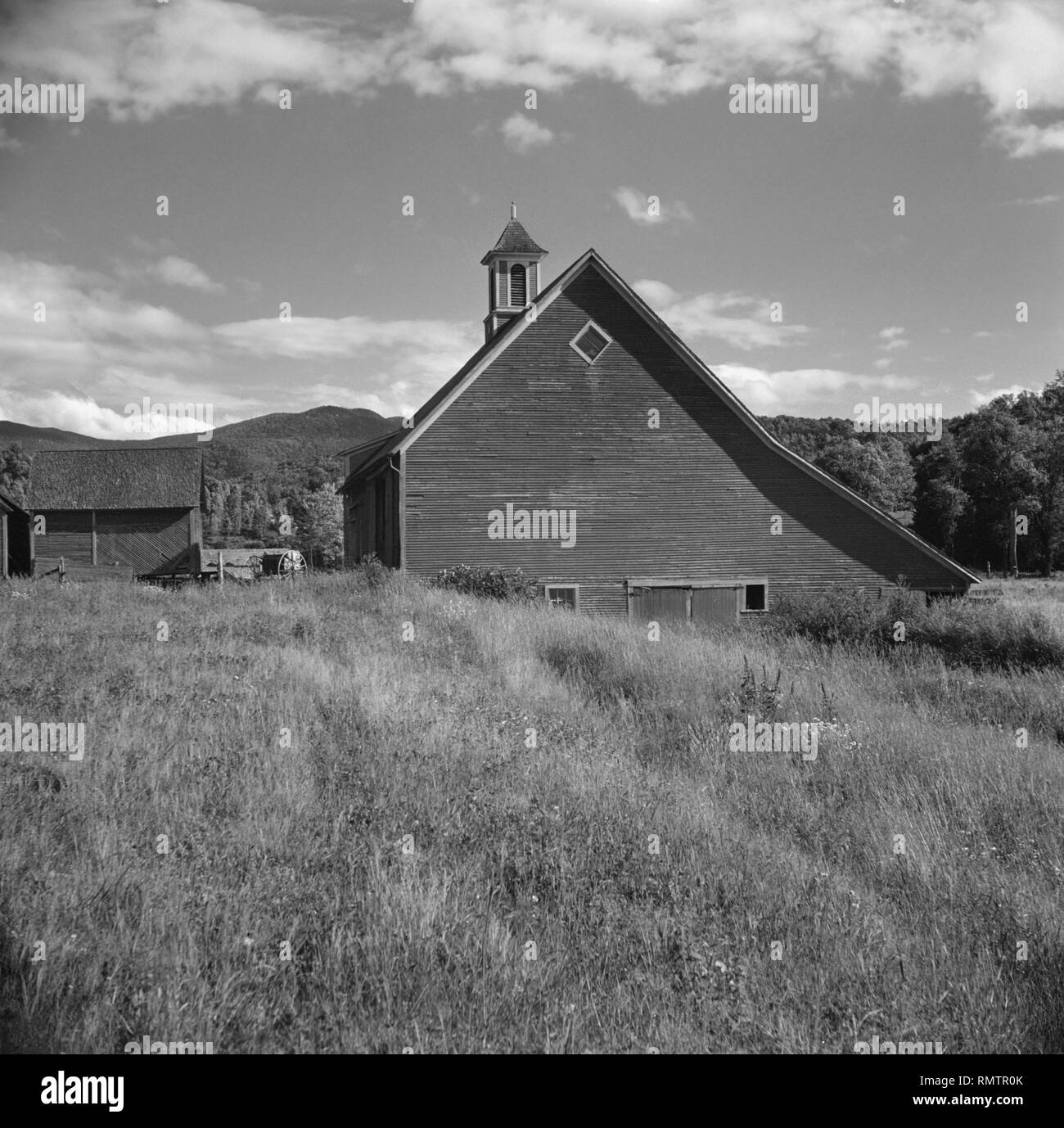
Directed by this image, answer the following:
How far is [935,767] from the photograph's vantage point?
845cm

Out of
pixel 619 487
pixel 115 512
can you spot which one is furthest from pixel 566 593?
pixel 115 512

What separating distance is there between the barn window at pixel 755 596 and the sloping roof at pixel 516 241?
45.5ft

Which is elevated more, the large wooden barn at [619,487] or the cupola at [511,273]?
the cupola at [511,273]

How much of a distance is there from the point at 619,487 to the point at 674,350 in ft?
14.2

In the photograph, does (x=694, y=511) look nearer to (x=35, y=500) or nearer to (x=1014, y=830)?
(x=1014, y=830)

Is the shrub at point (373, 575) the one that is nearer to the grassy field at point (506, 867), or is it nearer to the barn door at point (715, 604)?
the barn door at point (715, 604)

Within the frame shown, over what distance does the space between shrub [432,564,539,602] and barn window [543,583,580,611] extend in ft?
1.49

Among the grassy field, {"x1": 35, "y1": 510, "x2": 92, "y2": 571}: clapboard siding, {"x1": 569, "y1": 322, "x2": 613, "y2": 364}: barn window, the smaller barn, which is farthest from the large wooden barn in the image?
the smaller barn

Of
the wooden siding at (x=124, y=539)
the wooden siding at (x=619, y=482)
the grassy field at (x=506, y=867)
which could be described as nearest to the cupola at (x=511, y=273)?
the wooden siding at (x=619, y=482)

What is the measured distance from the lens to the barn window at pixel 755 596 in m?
25.6

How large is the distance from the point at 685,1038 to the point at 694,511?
2222cm

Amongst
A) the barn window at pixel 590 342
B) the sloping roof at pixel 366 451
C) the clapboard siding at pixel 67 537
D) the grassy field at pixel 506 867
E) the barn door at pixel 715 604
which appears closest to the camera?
the grassy field at pixel 506 867
